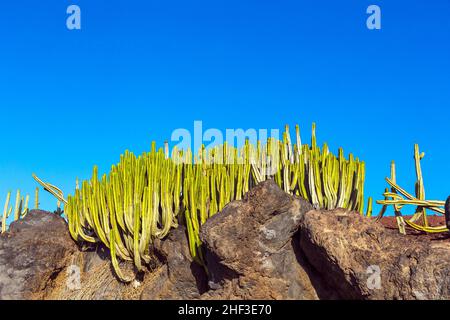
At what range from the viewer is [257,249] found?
21.1 feet

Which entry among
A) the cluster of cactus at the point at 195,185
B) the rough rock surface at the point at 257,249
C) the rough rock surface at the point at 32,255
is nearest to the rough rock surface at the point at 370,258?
the rough rock surface at the point at 257,249

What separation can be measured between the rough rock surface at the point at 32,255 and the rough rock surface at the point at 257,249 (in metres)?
3.25

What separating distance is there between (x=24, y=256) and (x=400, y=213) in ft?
21.2

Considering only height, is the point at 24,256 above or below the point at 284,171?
below

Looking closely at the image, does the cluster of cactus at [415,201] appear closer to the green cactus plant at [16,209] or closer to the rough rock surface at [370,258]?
the rough rock surface at [370,258]

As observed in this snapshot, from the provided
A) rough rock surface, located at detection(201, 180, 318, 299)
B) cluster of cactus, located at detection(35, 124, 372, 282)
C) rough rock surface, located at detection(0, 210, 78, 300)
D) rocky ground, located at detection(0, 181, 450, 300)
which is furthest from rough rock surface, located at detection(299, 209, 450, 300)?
rough rock surface, located at detection(0, 210, 78, 300)

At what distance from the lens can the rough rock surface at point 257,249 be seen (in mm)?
6320

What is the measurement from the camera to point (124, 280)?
786 centimetres

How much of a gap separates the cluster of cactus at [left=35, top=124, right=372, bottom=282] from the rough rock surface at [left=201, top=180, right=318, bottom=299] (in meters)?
0.76

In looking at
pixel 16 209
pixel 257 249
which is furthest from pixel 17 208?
pixel 257 249

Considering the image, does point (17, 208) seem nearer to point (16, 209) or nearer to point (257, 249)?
point (16, 209)

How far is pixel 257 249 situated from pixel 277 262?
1.14 ft
